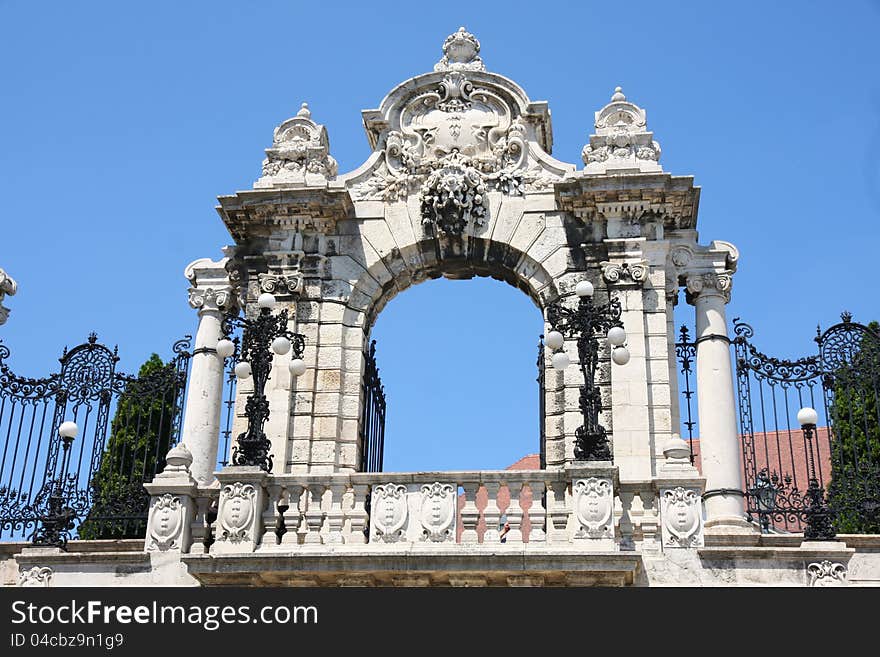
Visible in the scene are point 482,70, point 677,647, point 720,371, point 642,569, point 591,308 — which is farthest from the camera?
point 482,70

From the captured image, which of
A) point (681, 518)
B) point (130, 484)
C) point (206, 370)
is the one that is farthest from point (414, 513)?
point (206, 370)

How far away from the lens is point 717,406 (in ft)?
49.8

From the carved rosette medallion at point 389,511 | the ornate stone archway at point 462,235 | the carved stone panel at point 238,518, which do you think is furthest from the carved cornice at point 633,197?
the carved stone panel at point 238,518

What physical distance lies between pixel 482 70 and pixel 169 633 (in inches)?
391

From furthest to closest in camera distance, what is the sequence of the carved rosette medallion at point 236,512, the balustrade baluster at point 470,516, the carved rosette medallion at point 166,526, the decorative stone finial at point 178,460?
the decorative stone finial at point 178,460 → the carved rosette medallion at point 166,526 → the carved rosette medallion at point 236,512 → the balustrade baluster at point 470,516

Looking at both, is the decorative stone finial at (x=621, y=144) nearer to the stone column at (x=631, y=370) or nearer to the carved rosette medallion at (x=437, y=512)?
the stone column at (x=631, y=370)

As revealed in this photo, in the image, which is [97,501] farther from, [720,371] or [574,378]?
[720,371]

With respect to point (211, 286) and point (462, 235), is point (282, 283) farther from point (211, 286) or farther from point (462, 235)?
point (462, 235)

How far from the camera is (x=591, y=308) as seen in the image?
531 inches

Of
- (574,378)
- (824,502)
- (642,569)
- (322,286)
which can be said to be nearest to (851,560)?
(824,502)

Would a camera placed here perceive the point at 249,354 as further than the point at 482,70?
No

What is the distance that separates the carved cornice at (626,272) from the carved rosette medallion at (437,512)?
404 centimetres

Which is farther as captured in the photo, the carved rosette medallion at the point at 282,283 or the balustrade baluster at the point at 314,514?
the carved rosette medallion at the point at 282,283

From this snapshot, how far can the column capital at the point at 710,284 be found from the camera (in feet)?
52.1
